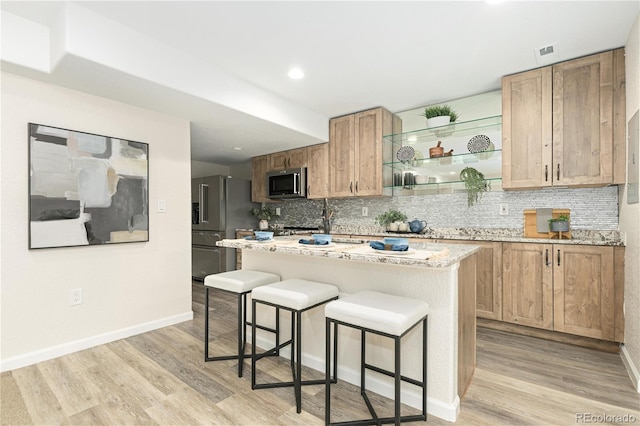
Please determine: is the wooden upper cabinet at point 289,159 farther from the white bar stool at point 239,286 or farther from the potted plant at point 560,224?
the potted plant at point 560,224

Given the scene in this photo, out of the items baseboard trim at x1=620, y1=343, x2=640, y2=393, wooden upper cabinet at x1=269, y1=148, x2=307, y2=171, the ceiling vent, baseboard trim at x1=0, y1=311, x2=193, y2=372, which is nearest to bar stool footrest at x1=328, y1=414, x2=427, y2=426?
baseboard trim at x1=620, y1=343, x2=640, y2=393

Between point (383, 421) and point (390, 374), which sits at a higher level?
point (390, 374)

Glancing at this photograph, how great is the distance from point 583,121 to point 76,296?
4.42 metres

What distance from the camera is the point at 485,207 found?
11.2ft

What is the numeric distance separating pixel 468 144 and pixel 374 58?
149 cm

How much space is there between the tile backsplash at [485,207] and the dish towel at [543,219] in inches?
2.4

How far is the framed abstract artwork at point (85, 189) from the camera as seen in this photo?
2262 mm

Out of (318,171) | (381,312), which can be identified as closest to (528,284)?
(381,312)

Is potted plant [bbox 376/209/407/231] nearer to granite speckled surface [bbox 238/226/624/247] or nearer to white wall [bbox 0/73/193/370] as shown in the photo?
granite speckled surface [bbox 238/226/624/247]

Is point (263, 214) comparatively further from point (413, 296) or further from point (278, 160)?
point (413, 296)

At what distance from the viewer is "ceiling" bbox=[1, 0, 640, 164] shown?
1978mm

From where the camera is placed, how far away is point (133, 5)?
6.38ft

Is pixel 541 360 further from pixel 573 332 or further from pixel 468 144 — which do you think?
pixel 468 144

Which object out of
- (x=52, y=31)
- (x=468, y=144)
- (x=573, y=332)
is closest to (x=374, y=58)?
(x=468, y=144)
